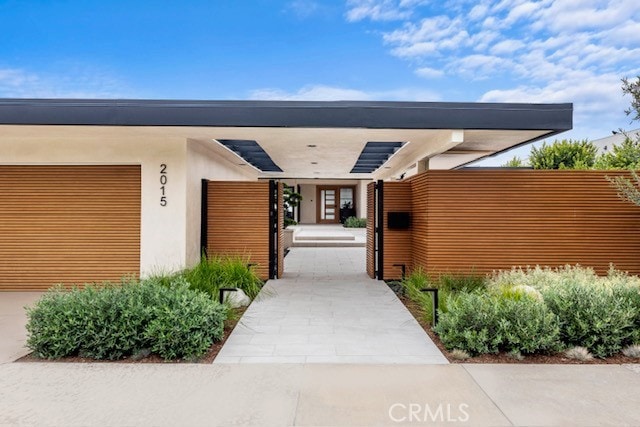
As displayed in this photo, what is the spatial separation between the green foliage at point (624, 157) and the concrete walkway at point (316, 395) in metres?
3.42

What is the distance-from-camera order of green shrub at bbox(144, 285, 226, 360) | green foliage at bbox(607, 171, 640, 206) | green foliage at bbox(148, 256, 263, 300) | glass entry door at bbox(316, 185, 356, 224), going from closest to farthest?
green shrub at bbox(144, 285, 226, 360), green foliage at bbox(607, 171, 640, 206), green foliage at bbox(148, 256, 263, 300), glass entry door at bbox(316, 185, 356, 224)

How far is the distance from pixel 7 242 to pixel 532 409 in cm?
936

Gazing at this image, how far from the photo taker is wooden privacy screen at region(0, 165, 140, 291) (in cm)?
827

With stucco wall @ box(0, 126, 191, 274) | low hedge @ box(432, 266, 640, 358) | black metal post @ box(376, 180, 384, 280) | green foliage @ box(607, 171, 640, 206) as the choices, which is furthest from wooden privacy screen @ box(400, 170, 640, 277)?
stucco wall @ box(0, 126, 191, 274)

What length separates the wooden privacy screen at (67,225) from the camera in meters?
8.27

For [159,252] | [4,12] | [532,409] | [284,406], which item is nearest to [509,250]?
[532,409]

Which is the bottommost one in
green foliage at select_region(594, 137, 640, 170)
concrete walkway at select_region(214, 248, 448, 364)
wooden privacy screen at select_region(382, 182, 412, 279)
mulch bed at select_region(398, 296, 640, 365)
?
mulch bed at select_region(398, 296, 640, 365)

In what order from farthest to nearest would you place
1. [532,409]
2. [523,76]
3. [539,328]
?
[523,76] → [539,328] → [532,409]

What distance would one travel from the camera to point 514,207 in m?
7.78

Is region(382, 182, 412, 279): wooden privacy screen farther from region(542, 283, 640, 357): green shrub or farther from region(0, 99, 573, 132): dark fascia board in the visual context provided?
region(542, 283, 640, 357): green shrub

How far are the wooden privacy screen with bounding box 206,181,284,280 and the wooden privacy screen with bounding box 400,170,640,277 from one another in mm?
3449

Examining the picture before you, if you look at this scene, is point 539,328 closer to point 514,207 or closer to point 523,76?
point 514,207

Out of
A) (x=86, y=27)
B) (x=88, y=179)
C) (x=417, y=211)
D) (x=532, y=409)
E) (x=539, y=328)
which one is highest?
(x=86, y=27)

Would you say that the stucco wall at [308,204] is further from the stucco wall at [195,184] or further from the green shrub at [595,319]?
the green shrub at [595,319]
